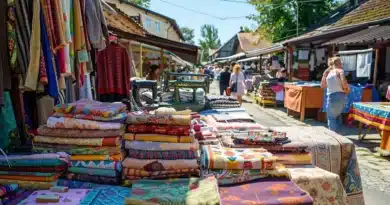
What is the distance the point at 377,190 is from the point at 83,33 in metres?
4.10

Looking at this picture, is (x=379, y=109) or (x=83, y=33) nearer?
(x=83, y=33)

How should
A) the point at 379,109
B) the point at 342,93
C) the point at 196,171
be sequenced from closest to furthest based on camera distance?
the point at 196,171, the point at 379,109, the point at 342,93

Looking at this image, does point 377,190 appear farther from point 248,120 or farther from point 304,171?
point 304,171

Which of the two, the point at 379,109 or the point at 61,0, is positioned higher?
the point at 61,0

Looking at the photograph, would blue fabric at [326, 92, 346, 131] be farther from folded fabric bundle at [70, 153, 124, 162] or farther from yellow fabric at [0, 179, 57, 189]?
yellow fabric at [0, 179, 57, 189]

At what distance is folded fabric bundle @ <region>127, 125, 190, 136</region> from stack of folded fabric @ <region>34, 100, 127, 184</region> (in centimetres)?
11

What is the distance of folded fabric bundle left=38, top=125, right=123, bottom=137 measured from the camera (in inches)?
82.7

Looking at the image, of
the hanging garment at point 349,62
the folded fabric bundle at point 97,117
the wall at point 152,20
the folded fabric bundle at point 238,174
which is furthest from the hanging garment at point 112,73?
the wall at point 152,20

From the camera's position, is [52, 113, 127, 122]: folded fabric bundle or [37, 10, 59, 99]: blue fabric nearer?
[52, 113, 127, 122]: folded fabric bundle

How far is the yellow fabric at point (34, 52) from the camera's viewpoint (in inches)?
87.9

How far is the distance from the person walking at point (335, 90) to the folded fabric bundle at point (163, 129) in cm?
540

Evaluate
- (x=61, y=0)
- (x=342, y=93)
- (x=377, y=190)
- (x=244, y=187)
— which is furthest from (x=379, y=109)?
(x=61, y=0)

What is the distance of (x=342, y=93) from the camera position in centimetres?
683

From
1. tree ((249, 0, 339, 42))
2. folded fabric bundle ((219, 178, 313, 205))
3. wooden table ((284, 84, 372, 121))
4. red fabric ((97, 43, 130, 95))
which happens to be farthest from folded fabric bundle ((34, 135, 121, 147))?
tree ((249, 0, 339, 42))
